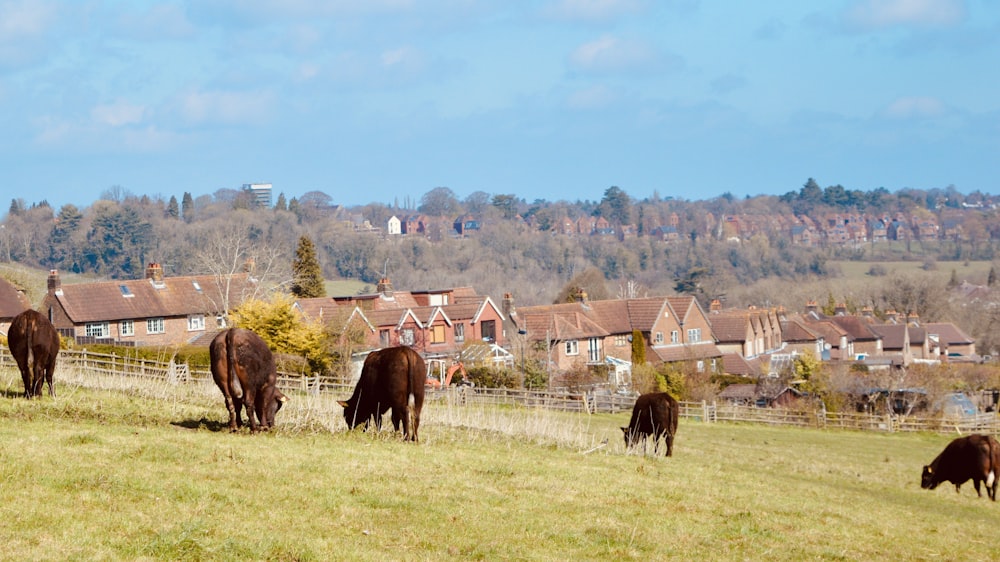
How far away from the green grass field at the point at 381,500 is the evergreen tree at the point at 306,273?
184 feet

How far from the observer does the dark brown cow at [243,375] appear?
17.3 metres

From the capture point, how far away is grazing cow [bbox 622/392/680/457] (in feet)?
86.5

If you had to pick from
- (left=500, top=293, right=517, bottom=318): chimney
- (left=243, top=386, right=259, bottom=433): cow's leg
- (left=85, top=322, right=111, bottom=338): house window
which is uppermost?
(left=500, top=293, right=517, bottom=318): chimney

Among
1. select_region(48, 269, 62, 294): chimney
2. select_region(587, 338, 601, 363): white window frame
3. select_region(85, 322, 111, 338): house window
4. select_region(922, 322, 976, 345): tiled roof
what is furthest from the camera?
select_region(922, 322, 976, 345): tiled roof

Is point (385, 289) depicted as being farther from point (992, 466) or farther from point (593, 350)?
point (992, 466)

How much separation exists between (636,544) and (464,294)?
79431 mm

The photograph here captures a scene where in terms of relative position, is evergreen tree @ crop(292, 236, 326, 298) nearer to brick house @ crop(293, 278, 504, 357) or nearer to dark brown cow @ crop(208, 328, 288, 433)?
brick house @ crop(293, 278, 504, 357)

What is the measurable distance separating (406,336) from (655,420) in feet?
139

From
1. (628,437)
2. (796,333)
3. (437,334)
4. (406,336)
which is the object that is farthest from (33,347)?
(796,333)

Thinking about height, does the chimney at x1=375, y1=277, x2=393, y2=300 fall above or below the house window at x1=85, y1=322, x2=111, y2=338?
above

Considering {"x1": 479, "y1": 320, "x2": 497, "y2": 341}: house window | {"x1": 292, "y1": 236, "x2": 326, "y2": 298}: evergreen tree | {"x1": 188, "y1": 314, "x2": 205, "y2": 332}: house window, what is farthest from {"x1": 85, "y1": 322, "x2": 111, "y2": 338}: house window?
{"x1": 479, "y1": 320, "x2": 497, "y2": 341}: house window

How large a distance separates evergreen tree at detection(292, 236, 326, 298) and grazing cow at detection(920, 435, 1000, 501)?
56409 mm

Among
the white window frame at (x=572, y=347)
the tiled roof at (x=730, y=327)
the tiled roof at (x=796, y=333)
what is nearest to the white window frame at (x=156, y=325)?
the white window frame at (x=572, y=347)

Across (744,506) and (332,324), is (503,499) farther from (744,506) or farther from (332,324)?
(332,324)
